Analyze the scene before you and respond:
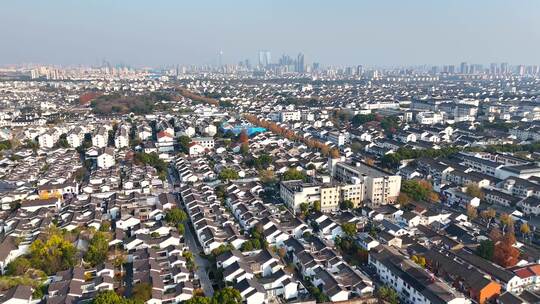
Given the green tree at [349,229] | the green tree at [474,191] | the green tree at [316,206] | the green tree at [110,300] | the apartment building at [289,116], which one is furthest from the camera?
A: the apartment building at [289,116]

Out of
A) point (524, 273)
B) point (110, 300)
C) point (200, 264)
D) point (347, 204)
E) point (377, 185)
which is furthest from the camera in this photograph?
point (377, 185)

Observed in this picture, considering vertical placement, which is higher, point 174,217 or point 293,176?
point 293,176

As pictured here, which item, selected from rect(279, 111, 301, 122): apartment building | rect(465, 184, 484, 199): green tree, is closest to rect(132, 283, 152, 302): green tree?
rect(465, 184, 484, 199): green tree

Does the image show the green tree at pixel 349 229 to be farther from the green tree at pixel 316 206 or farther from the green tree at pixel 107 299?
the green tree at pixel 107 299

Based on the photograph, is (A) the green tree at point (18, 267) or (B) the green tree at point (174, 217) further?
(B) the green tree at point (174, 217)

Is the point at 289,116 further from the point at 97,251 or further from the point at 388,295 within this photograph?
the point at 388,295

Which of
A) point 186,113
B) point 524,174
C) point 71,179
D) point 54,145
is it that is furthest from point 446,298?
point 186,113

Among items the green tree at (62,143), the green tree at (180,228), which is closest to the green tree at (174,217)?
the green tree at (180,228)

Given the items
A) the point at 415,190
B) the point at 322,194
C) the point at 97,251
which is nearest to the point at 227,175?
the point at 322,194
